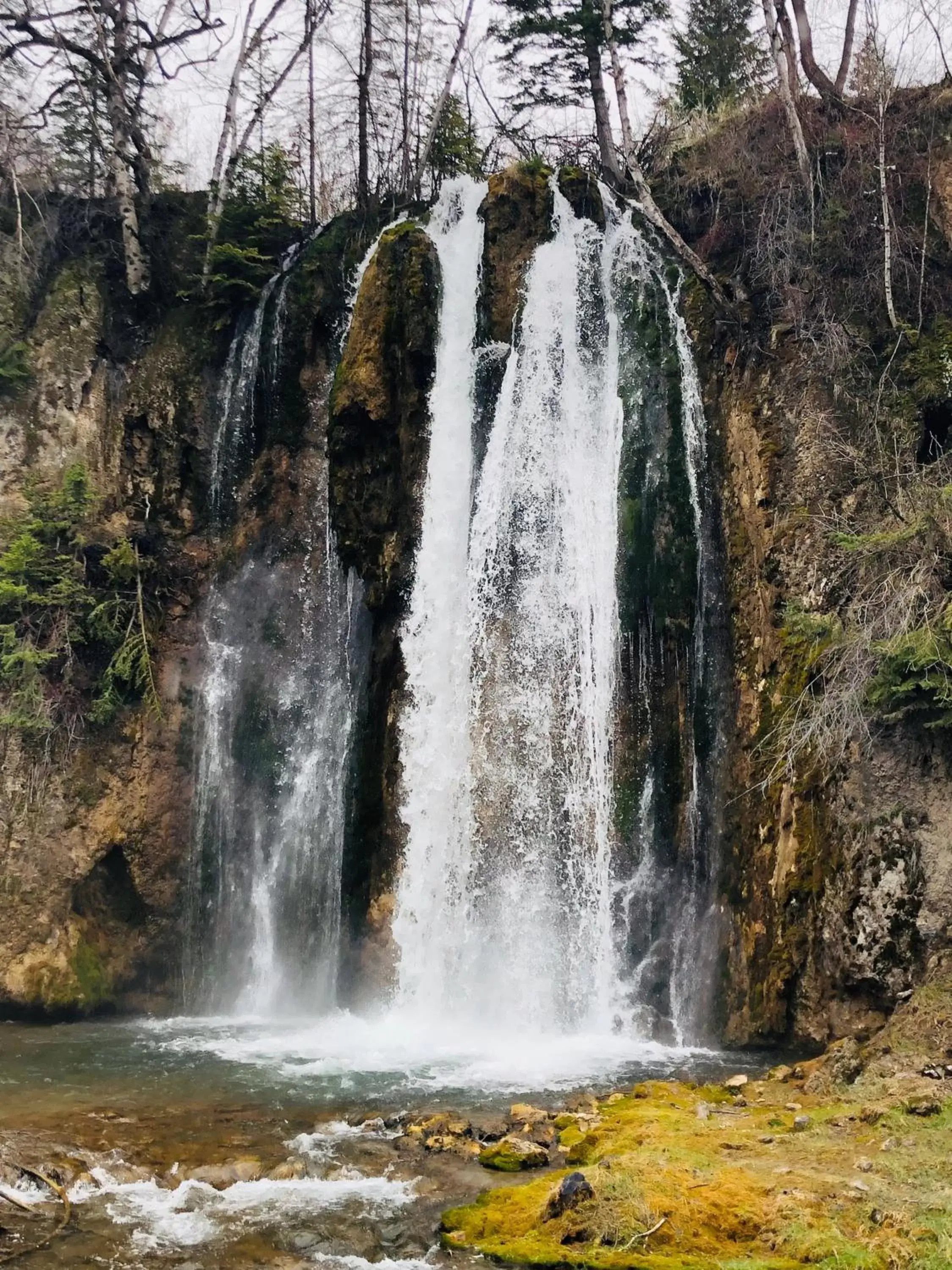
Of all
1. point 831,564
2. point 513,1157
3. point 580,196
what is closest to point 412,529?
point 831,564

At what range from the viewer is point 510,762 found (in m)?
12.7

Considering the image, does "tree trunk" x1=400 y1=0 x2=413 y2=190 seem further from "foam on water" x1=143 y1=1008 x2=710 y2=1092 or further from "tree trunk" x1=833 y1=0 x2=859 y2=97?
"foam on water" x1=143 y1=1008 x2=710 y2=1092

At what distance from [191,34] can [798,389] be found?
13.2 m

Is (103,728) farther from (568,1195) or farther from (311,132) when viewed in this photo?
(311,132)

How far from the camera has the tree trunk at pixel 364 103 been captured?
18469mm

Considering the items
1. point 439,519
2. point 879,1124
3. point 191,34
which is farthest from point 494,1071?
point 191,34

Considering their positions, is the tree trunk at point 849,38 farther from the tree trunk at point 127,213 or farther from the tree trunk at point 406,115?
the tree trunk at point 127,213

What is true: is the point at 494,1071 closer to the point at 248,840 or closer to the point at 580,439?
the point at 248,840

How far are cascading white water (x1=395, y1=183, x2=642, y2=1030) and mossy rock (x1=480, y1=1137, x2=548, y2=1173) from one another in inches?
172

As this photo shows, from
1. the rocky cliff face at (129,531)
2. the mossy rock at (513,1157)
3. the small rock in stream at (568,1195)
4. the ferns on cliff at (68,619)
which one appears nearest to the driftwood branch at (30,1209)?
the mossy rock at (513,1157)

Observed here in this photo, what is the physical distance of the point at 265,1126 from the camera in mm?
7879

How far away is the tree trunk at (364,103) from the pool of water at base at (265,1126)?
548 inches

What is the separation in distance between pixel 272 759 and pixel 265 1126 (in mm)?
7295

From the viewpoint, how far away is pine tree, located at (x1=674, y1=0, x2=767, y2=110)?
19.6m
